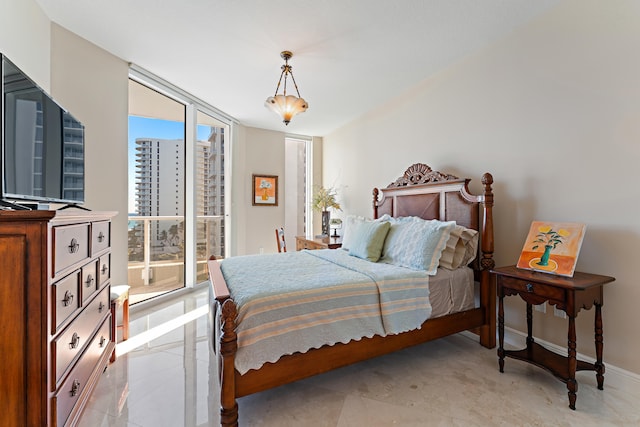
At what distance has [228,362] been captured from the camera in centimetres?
144

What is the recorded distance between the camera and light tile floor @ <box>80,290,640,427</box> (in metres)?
1.59

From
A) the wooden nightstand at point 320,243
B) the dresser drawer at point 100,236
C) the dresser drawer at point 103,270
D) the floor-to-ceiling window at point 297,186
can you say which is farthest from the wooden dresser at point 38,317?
the floor-to-ceiling window at point 297,186

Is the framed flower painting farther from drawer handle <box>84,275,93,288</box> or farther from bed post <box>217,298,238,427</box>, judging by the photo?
drawer handle <box>84,275,93,288</box>

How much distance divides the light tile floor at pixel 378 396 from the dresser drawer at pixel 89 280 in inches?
28.0

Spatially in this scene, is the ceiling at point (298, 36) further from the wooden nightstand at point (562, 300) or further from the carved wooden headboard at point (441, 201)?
the wooden nightstand at point (562, 300)

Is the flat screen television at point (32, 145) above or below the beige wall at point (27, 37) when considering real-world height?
below

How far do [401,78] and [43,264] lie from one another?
3.38 m

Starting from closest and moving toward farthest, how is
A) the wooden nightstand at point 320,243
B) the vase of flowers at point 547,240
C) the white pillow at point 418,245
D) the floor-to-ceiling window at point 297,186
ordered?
the vase of flowers at point 547,240, the white pillow at point 418,245, the wooden nightstand at point 320,243, the floor-to-ceiling window at point 297,186

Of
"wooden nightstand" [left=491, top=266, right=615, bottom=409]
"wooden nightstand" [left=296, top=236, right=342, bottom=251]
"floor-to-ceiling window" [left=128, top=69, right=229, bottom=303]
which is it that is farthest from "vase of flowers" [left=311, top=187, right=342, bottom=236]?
"wooden nightstand" [left=491, top=266, right=615, bottom=409]

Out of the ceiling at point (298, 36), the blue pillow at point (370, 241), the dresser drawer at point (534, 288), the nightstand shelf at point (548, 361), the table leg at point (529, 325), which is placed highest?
the ceiling at point (298, 36)

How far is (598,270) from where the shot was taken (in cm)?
197

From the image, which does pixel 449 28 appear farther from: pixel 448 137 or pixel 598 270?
pixel 598 270

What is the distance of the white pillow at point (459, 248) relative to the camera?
2.36 m

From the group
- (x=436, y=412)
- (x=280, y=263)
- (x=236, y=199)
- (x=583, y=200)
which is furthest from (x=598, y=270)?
(x=236, y=199)
